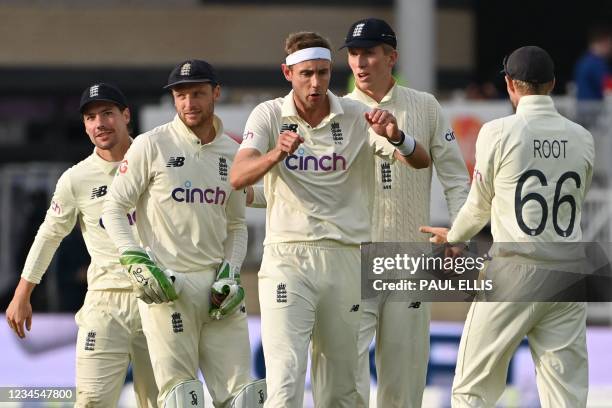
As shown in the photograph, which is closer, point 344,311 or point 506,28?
point 344,311

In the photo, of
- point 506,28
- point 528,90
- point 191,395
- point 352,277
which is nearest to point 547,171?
point 528,90

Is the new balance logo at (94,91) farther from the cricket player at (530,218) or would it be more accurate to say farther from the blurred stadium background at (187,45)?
the blurred stadium background at (187,45)

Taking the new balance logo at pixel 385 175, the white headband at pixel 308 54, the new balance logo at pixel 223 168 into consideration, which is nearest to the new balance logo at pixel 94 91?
the new balance logo at pixel 223 168

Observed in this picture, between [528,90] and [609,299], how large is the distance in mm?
1591

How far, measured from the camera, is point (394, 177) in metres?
9.11

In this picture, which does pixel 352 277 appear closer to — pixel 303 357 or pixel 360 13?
pixel 303 357

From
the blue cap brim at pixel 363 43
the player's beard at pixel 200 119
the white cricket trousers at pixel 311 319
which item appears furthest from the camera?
the blue cap brim at pixel 363 43

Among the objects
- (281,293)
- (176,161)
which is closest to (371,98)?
(176,161)

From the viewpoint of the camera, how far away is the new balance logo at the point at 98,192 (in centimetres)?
933

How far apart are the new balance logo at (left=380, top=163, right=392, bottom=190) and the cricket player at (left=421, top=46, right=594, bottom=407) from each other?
103cm

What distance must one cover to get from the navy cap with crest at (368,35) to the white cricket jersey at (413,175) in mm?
327

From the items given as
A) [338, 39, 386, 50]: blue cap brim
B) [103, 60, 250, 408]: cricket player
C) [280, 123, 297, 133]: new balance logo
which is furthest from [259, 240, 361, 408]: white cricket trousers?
[338, 39, 386, 50]: blue cap brim

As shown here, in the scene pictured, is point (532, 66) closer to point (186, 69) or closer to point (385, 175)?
point (385, 175)

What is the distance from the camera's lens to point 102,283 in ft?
30.4
